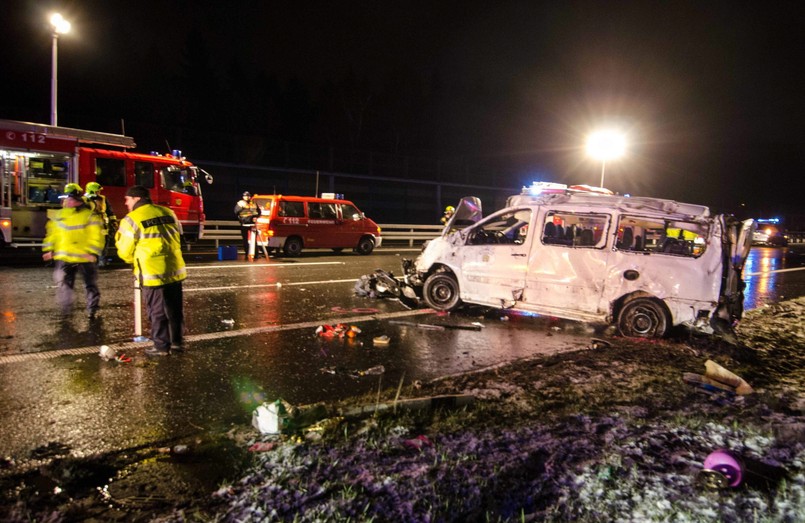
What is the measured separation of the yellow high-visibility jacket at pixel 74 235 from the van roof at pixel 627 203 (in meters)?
6.05

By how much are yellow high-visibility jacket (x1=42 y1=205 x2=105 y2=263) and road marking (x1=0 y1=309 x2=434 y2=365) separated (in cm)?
202

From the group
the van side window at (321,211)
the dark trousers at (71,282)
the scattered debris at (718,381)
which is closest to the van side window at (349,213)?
the van side window at (321,211)

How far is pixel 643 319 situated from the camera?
6887mm

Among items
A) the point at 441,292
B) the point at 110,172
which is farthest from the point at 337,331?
the point at 110,172

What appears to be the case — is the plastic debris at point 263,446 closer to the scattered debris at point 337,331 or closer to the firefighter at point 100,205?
the scattered debris at point 337,331

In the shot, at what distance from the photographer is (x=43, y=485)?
292 cm

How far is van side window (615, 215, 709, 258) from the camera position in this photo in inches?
267

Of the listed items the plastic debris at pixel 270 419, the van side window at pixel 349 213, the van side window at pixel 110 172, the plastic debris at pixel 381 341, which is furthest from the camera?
the van side window at pixel 349 213

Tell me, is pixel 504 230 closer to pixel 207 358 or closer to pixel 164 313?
pixel 207 358

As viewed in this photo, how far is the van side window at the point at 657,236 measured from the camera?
22.2ft

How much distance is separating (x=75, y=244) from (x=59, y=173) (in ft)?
27.0

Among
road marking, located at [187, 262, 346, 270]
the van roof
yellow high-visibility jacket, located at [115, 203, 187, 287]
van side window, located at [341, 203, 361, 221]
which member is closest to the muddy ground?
yellow high-visibility jacket, located at [115, 203, 187, 287]

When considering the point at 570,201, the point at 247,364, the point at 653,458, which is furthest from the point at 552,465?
the point at 570,201

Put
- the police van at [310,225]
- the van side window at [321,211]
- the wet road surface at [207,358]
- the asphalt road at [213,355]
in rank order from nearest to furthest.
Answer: the wet road surface at [207,358] → the asphalt road at [213,355] → the police van at [310,225] → the van side window at [321,211]
